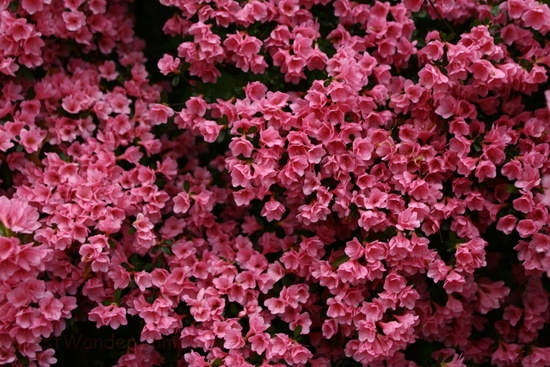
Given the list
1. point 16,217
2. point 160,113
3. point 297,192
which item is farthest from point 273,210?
point 16,217

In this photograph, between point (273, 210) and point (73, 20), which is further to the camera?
point (73, 20)

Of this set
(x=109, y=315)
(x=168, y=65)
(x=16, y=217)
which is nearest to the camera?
(x=16, y=217)

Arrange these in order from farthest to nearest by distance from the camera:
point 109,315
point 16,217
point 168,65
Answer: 1. point 168,65
2. point 109,315
3. point 16,217

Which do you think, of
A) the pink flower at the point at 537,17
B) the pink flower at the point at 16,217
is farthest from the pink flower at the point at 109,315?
the pink flower at the point at 537,17

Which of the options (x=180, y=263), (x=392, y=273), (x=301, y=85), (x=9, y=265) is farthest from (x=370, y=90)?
(x=9, y=265)

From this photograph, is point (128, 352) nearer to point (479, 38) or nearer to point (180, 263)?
point (180, 263)

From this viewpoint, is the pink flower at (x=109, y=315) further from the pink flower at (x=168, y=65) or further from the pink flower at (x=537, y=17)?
the pink flower at (x=537, y=17)

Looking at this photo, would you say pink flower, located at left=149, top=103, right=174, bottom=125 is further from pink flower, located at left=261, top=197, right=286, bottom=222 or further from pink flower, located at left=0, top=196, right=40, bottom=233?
pink flower, located at left=0, top=196, right=40, bottom=233

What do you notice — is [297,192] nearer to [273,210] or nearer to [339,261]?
[273,210]
